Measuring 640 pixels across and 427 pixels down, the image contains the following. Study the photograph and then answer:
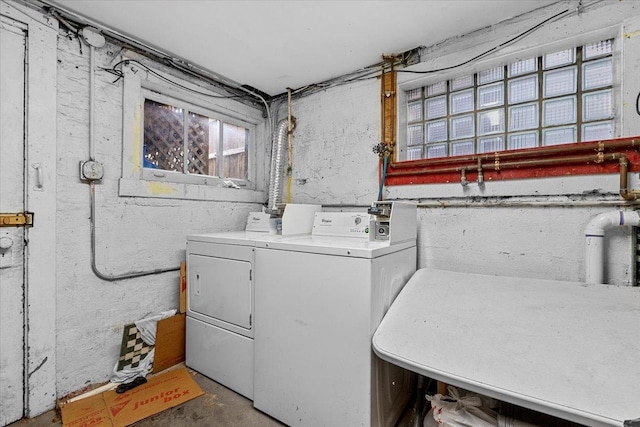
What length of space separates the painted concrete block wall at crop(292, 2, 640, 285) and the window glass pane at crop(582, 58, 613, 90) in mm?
167

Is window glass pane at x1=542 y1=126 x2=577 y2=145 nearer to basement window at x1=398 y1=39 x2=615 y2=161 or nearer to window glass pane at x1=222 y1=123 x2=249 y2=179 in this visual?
basement window at x1=398 y1=39 x2=615 y2=161

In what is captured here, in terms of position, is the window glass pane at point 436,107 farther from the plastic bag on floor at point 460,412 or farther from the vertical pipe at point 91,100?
the vertical pipe at point 91,100

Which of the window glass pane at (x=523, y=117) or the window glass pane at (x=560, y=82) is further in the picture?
the window glass pane at (x=523, y=117)

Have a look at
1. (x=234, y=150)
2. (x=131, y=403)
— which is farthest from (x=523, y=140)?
(x=131, y=403)

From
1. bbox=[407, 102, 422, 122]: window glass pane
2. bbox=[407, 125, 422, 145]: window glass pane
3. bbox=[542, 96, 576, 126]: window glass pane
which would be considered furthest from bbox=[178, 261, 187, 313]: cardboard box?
bbox=[542, 96, 576, 126]: window glass pane

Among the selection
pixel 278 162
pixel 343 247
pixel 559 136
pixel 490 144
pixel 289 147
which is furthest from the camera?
pixel 289 147

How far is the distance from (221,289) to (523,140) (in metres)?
2.30

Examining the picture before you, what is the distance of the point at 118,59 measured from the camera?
6.84ft

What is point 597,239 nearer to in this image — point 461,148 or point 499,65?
point 461,148

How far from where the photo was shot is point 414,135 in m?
2.40

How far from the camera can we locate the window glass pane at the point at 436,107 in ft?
7.43

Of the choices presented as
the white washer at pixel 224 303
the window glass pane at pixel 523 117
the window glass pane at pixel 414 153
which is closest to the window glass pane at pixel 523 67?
the window glass pane at pixel 523 117

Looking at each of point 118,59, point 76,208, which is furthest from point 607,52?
point 76,208

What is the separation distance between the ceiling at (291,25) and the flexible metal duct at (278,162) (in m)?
0.60
